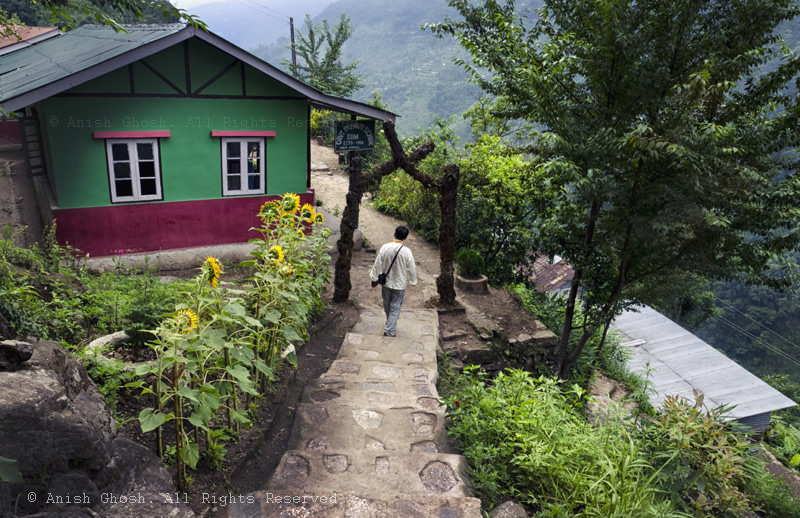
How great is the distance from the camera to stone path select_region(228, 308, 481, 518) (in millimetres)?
3385

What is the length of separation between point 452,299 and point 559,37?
170 inches

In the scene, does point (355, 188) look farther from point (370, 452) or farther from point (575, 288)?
point (370, 452)

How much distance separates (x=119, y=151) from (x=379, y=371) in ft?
21.0

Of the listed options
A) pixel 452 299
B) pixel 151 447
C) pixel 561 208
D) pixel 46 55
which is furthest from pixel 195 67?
pixel 151 447

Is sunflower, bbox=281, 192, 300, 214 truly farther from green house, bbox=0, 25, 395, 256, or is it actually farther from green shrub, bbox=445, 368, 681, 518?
green house, bbox=0, 25, 395, 256

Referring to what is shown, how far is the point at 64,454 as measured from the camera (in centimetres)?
267

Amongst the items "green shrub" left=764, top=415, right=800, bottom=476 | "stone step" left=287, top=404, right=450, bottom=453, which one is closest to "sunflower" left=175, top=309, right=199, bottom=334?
"stone step" left=287, top=404, right=450, bottom=453

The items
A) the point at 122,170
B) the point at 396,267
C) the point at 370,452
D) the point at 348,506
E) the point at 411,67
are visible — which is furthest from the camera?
the point at 411,67

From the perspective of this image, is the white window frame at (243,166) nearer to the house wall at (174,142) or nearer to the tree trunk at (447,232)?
the house wall at (174,142)

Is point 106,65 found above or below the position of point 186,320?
above

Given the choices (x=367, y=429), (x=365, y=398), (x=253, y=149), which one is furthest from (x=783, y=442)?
(x=253, y=149)

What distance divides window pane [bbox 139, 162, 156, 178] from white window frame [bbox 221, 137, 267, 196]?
1.23 m

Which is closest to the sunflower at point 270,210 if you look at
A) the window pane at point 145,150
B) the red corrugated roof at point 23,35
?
the window pane at point 145,150

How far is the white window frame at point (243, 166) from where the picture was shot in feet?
31.9
